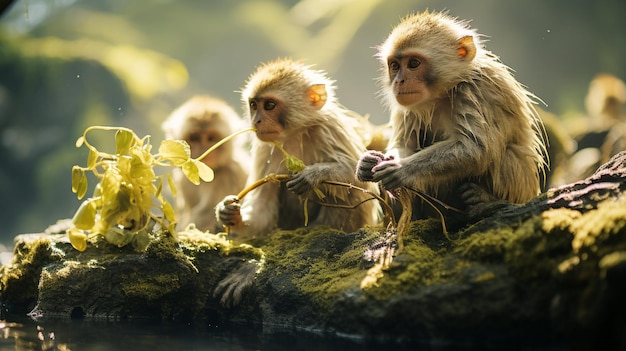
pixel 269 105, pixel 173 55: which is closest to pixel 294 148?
pixel 269 105

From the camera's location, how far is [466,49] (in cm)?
456

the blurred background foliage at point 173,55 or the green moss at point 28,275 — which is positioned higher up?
the blurred background foliage at point 173,55

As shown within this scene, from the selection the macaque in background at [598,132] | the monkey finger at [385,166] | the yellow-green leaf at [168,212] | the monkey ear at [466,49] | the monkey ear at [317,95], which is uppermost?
the macaque in background at [598,132]

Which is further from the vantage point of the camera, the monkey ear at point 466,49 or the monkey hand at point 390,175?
the monkey ear at point 466,49

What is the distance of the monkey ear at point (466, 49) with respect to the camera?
4.55 m

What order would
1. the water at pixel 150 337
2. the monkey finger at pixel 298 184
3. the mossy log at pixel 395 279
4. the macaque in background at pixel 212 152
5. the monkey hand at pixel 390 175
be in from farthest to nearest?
1. the macaque in background at pixel 212 152
2. the monkey finger at pixel 298 184
3. the monkey hand at pixel 390 175
4. the water at pixel 150 337
5. the mossy log at pixel 395 279

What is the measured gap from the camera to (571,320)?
287cm

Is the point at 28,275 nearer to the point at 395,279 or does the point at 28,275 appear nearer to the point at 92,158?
the point at 92,158

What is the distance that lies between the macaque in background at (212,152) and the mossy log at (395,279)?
170 cm

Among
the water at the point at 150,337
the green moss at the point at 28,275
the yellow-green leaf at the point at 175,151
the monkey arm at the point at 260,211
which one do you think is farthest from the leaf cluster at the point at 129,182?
the monkey arm at the point at 260,211

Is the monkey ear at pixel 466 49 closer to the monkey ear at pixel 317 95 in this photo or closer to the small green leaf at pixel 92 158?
the monkey ear at pixel 317 95

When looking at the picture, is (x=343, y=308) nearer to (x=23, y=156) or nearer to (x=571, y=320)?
(x=571, y=320)

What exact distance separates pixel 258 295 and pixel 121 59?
10188 millimetres

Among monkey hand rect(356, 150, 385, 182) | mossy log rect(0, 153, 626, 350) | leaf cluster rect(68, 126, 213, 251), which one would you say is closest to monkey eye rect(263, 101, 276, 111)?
leaf cluster rect(68, 126, 213, 251)
